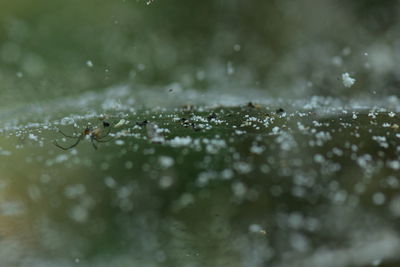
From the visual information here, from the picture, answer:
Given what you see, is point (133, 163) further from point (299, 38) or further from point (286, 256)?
point (299, 38)

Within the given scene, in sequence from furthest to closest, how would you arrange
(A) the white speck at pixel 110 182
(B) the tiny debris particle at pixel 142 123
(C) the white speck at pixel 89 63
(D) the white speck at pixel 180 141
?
(C) the white speck at pixel 89 63 → (B) the tiny debris particle at pixel 142 123 → (D) the white speck at pixel 180 141 → (A) the white speck at pixel 110 182

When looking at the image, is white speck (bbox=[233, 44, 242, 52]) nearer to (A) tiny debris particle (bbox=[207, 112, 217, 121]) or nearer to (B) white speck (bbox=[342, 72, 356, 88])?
(B) white speck (bbox=[342, 72, 356, 88])

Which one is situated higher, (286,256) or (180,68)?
(180,68)

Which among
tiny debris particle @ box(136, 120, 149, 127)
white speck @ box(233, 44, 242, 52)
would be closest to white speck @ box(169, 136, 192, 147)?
tiny debris particle @ box(136, 120, 149, 127)

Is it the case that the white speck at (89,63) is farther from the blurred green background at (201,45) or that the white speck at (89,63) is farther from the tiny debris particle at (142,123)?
the tiny debris particle at (142,123)

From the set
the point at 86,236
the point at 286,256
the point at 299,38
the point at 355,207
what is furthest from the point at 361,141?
the point at 299,38

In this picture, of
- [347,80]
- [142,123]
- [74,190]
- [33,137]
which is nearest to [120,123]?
[142,123]

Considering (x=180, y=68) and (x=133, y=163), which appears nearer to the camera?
(x=133, y=163)

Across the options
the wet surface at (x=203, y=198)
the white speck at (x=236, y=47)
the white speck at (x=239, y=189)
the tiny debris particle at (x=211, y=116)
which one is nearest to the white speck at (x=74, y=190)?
the wet surface at (x=203, y=198)
